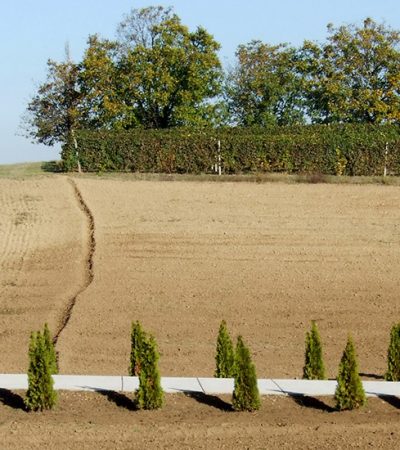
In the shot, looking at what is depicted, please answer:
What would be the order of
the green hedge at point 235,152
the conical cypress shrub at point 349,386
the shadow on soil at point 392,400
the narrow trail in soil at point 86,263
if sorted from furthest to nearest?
the green hedge at point 235,152, the narrow trail in soil at point 86,263, the shadow on soil at point 392,400, the conical cypress shrub at point 349,386

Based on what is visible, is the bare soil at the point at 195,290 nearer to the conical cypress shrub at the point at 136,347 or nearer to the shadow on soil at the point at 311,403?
the shadow on soil at the point at 311,403

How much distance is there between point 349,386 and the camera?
436 inches

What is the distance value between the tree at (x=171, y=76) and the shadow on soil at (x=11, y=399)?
3833cm

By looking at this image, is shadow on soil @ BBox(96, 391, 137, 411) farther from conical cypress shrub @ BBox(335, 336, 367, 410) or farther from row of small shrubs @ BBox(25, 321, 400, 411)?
conical cypress shrub @ BBox(335, 336, 367, 410)

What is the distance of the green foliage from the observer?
10.9m

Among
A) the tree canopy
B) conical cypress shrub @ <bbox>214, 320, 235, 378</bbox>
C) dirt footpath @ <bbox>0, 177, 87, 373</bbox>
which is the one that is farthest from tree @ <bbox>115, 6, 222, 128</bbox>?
conical cypress shrub @ <bbox>214, 320, 235, 378</bbox>

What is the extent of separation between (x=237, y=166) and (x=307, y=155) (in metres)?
2.73

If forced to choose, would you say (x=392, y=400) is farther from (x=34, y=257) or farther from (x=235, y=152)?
(x=235, y=152)

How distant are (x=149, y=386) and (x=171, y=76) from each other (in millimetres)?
39721

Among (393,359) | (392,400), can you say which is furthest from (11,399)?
(393,359)

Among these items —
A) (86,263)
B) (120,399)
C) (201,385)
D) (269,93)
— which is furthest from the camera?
(269,93)

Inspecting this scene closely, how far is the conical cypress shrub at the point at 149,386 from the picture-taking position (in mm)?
10914

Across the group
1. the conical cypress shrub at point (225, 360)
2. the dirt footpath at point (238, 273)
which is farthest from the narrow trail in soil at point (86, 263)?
the conical cypress shrub at point (225, 360)

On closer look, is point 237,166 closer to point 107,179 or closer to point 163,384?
point 107,179
